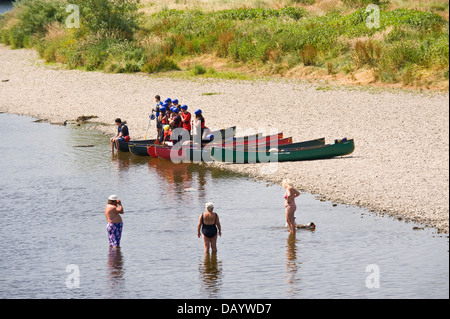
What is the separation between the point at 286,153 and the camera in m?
24.6

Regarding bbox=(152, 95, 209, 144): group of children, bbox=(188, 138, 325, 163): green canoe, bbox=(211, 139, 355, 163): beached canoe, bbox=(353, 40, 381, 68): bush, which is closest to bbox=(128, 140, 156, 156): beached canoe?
bbox=(152, 95, 209, 144): group of children

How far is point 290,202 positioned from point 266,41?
2686cm

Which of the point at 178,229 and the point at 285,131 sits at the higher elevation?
the point at 285,131

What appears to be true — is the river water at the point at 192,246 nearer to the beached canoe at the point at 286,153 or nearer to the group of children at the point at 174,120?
the beached canoe at the point at 286,153

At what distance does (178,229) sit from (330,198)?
4.74 m

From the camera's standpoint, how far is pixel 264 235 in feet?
59.5

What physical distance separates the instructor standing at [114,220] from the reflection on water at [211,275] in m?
2.18

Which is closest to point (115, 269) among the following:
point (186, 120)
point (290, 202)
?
point (290, 202)

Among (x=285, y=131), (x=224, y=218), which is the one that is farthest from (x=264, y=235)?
(x=285, y=131)

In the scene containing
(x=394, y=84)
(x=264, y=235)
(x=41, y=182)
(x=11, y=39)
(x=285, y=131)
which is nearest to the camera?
(x=264, y=235)

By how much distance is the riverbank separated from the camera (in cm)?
2069

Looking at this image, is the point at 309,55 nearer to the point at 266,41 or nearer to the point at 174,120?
the point at 266,41
